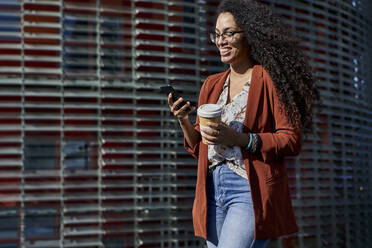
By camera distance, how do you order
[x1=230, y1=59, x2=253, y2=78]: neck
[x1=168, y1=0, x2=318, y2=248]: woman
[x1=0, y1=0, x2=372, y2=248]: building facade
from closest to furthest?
1. [x1=168, y1=0, x2=318, y2=248]: woman
2. [x1=230, y1=59, x2=253, y2=78]: neck
3. [x1=0, y1=0, x2=372, y2=248]: building facade

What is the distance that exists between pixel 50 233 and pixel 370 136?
12.2 ft

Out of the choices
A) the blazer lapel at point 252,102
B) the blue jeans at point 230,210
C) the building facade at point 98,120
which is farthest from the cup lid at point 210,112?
the building facade at point 98,120

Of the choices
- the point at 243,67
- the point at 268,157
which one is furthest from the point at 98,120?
the point at 268,157

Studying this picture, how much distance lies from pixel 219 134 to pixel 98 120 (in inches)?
86.1

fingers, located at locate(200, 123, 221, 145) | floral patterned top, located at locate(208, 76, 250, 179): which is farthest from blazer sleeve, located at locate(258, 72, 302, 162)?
fingers, located at locate(200, 123, 221, 145)

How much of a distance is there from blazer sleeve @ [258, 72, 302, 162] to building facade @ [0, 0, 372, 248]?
209 cm

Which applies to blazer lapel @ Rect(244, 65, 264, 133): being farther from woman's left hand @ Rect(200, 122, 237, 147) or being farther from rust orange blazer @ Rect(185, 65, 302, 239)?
woman's left hand @ Rect(200, 122, 237, 147)

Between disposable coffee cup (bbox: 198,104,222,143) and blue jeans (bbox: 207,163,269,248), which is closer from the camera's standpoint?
disposable coffee cup (bbox: 198,104,222,143)

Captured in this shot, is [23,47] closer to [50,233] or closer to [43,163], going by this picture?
[43,163]

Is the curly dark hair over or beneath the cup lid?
over

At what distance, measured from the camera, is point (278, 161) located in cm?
192

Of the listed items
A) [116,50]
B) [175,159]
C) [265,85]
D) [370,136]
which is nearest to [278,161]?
[265,85]

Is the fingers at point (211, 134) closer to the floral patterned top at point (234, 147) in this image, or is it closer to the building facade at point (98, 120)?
the floral patterned top at point (234, 147)

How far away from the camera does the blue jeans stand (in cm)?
187
